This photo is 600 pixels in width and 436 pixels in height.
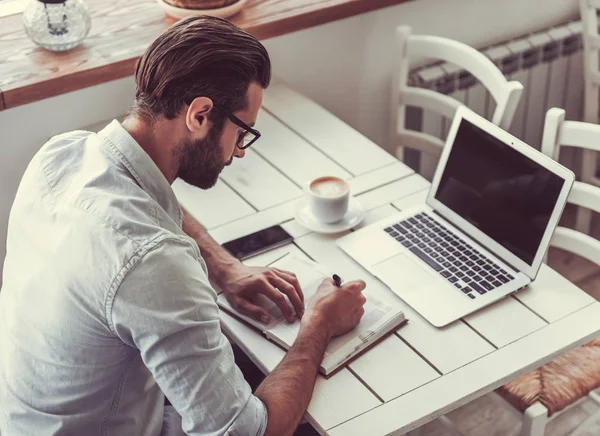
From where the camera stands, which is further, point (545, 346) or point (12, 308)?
point (545, 346)

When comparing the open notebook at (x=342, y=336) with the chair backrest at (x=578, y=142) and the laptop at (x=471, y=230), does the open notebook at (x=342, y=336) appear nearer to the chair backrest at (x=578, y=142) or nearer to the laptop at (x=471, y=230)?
the laptop at (x=471, y=230)

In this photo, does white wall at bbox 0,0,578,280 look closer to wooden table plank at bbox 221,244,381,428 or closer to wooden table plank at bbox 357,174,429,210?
wooden table plank at bbox 357,174,429,210

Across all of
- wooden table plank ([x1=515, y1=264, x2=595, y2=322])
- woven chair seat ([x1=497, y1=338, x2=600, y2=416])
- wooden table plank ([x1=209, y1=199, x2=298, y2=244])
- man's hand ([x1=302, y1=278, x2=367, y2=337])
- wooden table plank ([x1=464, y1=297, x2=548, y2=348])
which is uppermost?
wooden table plank ([x1=515, y1=264, x2=595, y2=322])

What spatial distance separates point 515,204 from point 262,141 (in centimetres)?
69

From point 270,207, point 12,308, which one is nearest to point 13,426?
point 12,308

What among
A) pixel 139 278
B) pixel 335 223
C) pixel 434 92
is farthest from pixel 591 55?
pixel 139 278

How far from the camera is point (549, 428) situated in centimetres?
231

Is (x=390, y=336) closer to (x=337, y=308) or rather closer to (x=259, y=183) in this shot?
(x=337, y=308)

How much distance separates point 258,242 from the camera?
1.81m

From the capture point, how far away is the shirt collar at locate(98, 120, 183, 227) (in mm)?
1355

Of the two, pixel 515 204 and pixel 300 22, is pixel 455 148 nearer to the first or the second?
pixel 515 204

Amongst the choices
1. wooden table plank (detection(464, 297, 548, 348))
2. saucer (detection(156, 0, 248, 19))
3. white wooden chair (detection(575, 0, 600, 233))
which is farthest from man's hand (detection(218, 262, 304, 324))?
white wooden chair (detection(575, 0, 600, 233))

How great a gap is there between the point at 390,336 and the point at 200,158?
47 centimetres

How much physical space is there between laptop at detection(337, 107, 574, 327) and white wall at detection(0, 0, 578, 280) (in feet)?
2.77
